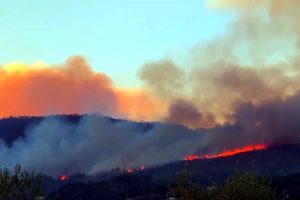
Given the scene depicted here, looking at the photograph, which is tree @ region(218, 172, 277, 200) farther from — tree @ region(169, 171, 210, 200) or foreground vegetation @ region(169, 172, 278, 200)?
tree @ region(169, 171, 210, 200)

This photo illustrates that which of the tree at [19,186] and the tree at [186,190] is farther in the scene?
the tree at [19,186]

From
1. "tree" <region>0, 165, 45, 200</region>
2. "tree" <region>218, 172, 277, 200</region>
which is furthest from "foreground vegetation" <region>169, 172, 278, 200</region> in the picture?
"tree" <region>0, 165, 45, 200</region>

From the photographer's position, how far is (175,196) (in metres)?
101

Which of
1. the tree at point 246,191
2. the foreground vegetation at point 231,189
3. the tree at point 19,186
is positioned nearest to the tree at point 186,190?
the foreground vegetation at point 231,189

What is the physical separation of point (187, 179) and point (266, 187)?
15.9 meters

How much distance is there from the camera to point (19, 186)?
106438 mm

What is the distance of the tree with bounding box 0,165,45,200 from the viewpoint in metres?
103

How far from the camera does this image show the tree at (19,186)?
339ft

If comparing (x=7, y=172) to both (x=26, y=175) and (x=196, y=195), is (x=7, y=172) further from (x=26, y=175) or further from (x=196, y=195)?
(x=196, y=195)

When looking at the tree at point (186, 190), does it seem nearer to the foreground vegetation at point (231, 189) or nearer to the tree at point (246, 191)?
the foreground vegetation at point (231, 189)

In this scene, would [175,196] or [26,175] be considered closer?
[175,196]

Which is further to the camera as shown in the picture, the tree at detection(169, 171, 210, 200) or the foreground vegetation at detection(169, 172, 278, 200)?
the tree at detection(169, 171, 210, 200)

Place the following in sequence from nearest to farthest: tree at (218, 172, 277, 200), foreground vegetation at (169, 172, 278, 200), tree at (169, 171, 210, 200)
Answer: tree at (218, 172, 277, 200), foreground vegetation at (169, 172, 278, 200), tree at (169, 171, 210, 200)

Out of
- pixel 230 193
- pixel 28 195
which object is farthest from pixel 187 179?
pixel 28 195
